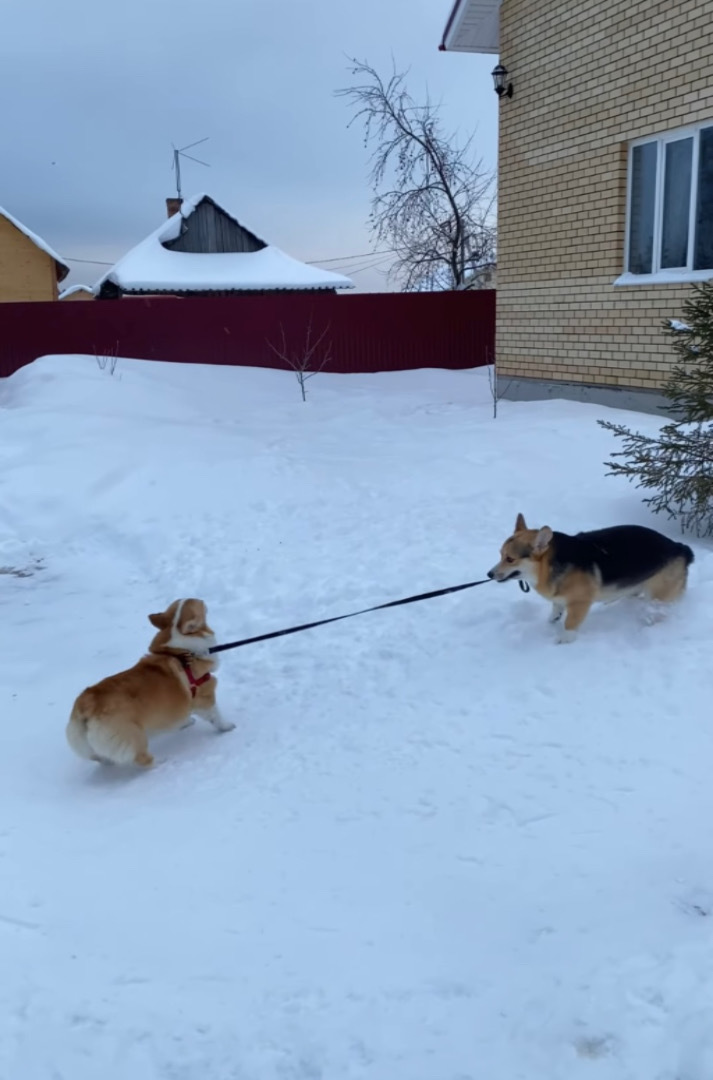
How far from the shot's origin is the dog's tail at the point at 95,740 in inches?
143

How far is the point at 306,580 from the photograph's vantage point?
5.83 m

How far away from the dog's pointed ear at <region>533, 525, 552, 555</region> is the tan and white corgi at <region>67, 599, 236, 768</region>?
66.6 inches

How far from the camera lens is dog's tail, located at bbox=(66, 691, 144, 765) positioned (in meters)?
3.62

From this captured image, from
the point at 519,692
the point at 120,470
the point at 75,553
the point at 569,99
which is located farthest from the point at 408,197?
the point at 519,692

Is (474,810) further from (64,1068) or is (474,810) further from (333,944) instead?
(64,1068)

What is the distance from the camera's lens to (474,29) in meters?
12.4

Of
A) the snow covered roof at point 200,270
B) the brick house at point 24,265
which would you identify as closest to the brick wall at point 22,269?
the brick house at point 24,265

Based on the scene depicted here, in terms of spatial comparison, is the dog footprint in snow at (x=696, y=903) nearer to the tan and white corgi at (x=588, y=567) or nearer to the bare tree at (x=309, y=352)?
the tan and white corgi at (x=588, y=567)

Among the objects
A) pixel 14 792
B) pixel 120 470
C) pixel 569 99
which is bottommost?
pixel 14 792

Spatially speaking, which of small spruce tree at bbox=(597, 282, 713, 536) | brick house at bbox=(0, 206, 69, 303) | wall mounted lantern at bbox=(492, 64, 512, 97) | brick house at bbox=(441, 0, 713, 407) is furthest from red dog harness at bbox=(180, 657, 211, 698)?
brick house at bbox=(0, 206, 69, 303)

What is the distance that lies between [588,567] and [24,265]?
31.0 meters

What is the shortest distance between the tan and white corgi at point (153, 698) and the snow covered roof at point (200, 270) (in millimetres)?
25793

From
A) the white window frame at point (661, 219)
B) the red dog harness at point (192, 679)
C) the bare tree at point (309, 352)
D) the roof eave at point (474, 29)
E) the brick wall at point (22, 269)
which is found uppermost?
the roof eave at point (474, 29)

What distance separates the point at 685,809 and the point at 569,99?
9.70 m
